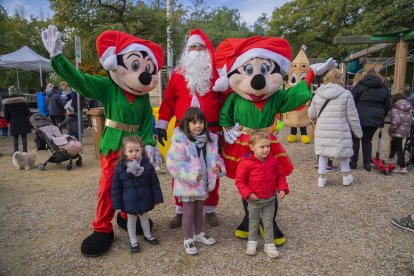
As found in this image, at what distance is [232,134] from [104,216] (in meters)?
1.44

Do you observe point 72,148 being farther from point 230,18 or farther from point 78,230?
point 230,18

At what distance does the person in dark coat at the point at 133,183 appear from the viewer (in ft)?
9.04

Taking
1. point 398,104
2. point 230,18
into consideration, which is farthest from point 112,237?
point 230,18

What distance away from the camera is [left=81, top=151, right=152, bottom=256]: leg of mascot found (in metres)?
2.87

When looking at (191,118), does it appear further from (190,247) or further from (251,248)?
(251,248)

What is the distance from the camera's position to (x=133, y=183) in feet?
9.13

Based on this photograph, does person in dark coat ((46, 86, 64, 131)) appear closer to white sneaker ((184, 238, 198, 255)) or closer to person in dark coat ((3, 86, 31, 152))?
person in dark coat ((3, 86, 31, 152))

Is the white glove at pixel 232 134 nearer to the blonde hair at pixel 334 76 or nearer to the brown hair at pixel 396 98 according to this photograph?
the blonde hair at pixel 334 76

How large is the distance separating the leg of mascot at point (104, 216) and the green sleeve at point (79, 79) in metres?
0.58

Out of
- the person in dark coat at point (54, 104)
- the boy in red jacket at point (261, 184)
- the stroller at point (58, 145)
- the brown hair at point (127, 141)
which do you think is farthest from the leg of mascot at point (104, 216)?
the person in dark coat at point (54, 104)

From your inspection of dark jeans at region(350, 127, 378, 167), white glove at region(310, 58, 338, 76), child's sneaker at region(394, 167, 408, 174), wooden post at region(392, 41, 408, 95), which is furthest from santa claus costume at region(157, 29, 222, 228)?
wooden post at region(392, 41, 408, 95)

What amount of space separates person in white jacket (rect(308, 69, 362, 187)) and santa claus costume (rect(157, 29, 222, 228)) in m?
2.18

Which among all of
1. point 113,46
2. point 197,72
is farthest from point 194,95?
point 113,46

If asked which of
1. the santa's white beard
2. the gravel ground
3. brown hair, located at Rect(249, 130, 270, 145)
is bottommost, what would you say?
the gravel ground
